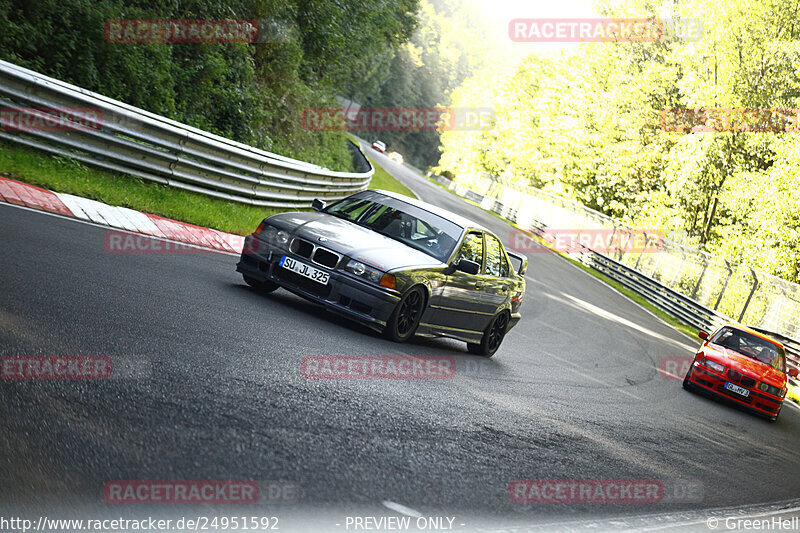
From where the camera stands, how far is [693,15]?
131 ft

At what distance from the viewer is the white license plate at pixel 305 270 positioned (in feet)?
27.1

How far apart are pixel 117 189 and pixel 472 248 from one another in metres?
5.43

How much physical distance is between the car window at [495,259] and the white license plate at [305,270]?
107 inches

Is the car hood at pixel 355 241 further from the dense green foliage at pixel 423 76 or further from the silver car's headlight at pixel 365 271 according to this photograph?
the dense green foliage at pixel 423 76

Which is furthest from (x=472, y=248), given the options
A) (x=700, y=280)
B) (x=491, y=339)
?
(x=700, y=280)

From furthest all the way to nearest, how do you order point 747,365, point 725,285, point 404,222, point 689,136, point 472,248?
1. point 689,136
2. point 725,285
3. point 747,365
4. point 472,248
5. point 404,222

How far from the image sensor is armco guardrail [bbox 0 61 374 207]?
10656mm

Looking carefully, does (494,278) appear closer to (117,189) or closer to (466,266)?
(466,266)

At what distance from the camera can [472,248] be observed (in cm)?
995

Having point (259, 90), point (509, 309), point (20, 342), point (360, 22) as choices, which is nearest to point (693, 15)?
point (360, 22)

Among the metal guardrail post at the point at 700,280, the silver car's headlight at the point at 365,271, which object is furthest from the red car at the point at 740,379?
the metal guardrail post at the point at 700,280

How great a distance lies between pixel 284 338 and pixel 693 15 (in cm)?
3860

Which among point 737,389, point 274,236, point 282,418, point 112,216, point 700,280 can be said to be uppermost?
point 700,280

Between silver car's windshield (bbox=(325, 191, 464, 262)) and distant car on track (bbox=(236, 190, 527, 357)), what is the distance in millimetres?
12
